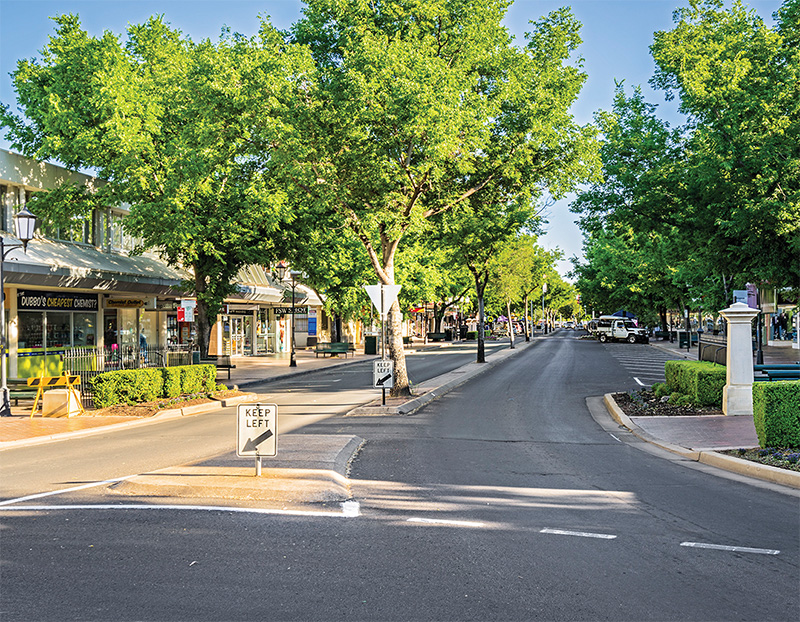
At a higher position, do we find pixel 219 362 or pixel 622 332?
pixel 622 332

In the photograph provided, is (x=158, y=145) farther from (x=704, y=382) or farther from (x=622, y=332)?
(x=622, y=332)

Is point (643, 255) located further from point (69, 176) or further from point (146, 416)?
point (146, 416)

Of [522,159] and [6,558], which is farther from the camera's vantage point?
[522,159]

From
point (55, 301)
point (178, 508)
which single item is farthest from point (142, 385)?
point (178, 508)

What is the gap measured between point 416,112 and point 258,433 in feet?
31.6

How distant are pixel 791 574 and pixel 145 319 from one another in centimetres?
3347

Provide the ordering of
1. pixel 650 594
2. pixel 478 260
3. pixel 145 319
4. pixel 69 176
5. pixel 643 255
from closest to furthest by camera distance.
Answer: pixel 650 594 < pixel 69 176 < pixel 478 260 < pixel 145 319 < pixel 643 255

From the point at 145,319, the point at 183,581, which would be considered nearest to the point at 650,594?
the point at 183,581

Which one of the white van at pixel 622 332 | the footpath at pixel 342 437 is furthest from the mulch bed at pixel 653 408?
the white van at pixel 622 332

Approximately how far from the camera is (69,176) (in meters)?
27.1

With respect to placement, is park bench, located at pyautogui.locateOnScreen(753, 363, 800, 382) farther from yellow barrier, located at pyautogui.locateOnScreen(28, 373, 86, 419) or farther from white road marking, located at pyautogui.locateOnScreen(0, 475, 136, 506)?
yellow barrier, located at pyautogui.locateOnScreen(28, 373, 86, 419)

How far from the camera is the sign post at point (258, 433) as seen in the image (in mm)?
8156

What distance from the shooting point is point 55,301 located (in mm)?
26422

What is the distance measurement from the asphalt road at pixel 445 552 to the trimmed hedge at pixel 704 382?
562cm
